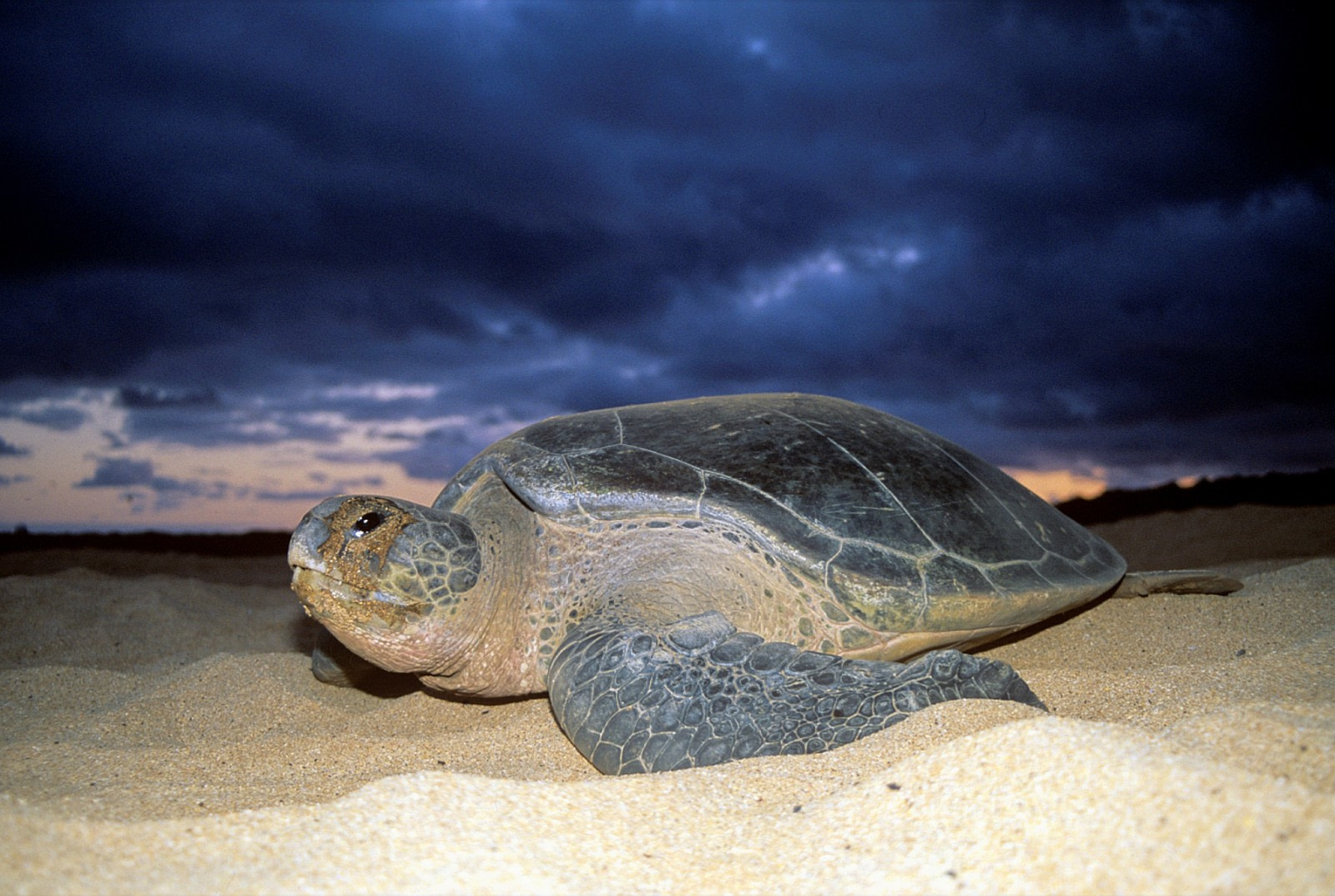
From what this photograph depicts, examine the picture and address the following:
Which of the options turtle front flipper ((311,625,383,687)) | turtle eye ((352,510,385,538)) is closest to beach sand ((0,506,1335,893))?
turtle front flipper ((311,625,383,687))

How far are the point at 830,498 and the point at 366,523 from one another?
185 centimetres

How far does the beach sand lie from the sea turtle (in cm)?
22

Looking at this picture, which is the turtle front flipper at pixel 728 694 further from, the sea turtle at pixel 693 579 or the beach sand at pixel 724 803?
the beach sand at pixel 724 803

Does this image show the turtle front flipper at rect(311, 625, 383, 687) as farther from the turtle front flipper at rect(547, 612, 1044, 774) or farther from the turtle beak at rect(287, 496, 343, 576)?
the turtle front flipper at rect(547, 612, 1044, 774)

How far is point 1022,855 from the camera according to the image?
1211 mm

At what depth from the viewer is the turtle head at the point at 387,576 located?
262cm

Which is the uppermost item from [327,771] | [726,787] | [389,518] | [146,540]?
[389,518]

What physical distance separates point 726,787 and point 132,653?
4.47 metres

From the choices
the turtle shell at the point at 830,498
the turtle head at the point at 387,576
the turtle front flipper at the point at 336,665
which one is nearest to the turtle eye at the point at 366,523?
the turtle head at the point at 387,576

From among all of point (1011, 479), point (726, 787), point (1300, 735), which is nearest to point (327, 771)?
point (726, 787)

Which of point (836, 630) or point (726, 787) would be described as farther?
point (836, 630)

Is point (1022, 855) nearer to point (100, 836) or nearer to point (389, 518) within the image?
point (100, 836)

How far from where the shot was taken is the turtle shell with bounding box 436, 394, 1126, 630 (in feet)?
9.50

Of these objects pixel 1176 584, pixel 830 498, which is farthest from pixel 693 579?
pixel 1176 584
